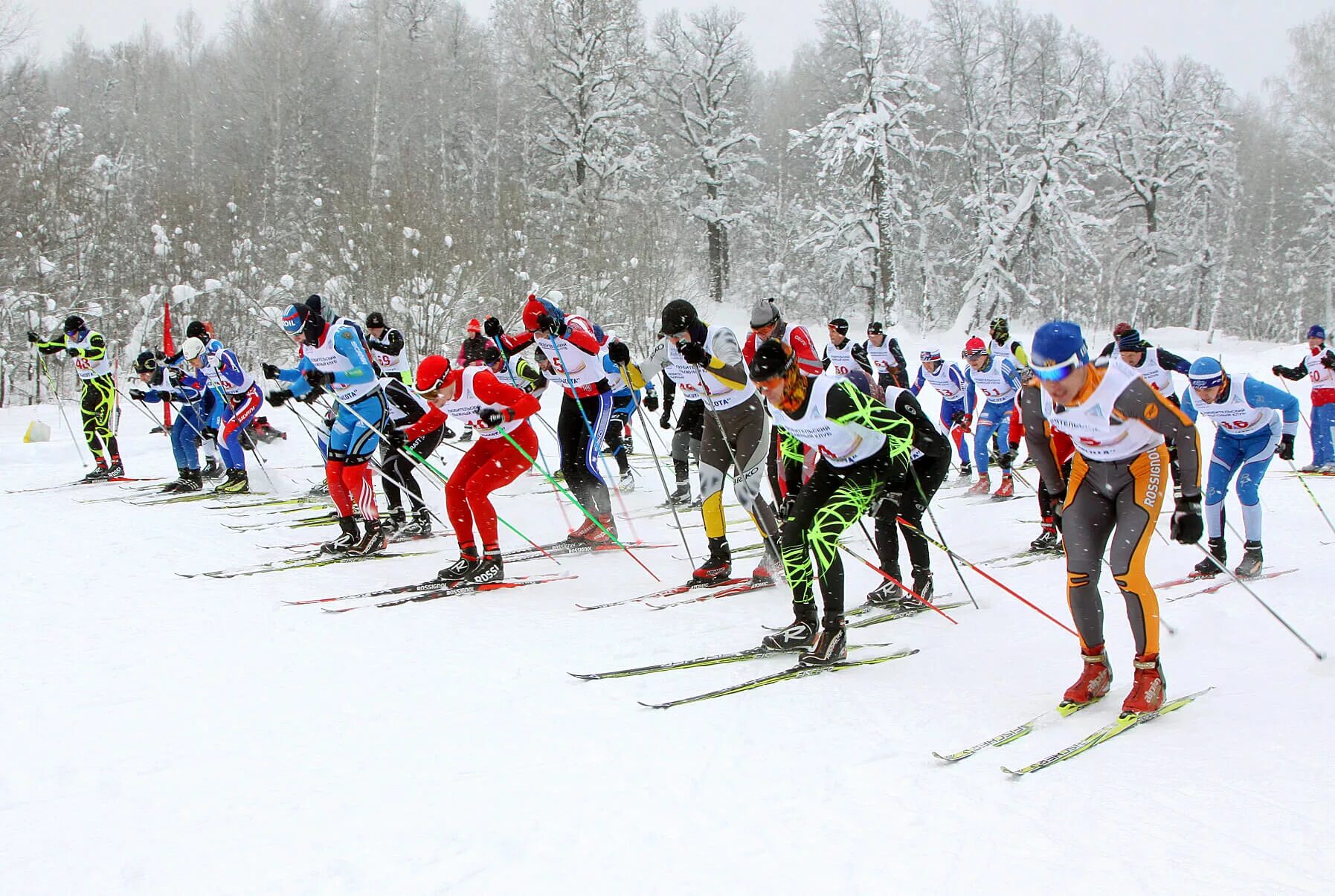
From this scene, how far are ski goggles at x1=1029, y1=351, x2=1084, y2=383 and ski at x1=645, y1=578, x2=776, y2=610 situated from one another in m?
2.90

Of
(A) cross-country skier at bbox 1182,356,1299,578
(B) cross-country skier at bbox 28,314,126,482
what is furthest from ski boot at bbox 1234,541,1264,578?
(B) cross-country skier at bbox 28,314,126,482

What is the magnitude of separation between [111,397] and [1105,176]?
42559 mm

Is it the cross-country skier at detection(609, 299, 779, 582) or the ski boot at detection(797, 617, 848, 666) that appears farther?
the cross-country skier at detection(609, 299, 779, 582)

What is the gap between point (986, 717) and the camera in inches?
148

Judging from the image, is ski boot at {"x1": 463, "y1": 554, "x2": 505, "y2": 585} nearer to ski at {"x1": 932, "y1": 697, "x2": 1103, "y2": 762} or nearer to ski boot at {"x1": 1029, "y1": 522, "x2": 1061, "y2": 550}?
ski at {"x1": 932, "y1": 697, "x2": 1103, "y2": 762}

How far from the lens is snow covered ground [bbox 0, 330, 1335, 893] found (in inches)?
101

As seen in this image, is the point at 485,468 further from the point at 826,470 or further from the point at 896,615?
the point at 896,615

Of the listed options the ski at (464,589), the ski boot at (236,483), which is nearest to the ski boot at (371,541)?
the ski at (464,589)

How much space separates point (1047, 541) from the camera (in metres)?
7.59

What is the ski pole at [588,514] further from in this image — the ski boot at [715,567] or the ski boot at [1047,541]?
the ski boot at [1047,541]

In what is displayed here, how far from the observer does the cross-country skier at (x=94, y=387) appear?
433 inches

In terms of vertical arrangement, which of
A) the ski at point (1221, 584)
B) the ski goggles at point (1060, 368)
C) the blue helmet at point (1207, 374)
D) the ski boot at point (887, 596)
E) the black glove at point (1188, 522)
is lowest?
the ski at point (1221, 584)

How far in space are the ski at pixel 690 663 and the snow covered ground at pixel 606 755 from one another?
4.5 inches

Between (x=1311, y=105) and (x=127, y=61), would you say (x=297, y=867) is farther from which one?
(x=127, y=61)
